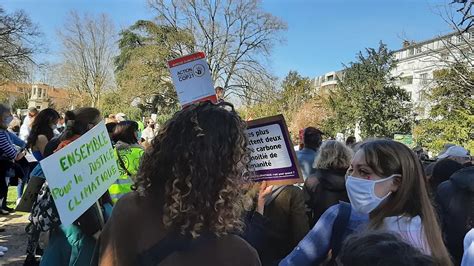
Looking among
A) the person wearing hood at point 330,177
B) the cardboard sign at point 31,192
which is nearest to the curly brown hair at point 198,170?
the cardboard sign at point 31,192

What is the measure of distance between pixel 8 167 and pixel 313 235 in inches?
230

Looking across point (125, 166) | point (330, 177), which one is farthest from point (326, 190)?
point (125, 166)

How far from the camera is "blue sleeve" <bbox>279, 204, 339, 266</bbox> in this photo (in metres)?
2.04

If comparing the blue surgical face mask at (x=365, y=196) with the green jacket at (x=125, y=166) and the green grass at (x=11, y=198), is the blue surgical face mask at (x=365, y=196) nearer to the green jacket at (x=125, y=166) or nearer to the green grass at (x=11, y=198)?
the green jacket at (x=125, y=166)

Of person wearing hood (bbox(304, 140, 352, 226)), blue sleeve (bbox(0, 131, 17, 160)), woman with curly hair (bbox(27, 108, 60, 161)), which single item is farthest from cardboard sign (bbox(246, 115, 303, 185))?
blue sleeve (bbox(0, 131, 17, 160))

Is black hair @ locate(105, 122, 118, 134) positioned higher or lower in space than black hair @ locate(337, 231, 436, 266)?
higher

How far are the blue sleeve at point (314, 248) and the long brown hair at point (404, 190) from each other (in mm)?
204

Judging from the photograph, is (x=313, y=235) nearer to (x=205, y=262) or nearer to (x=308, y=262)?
(x=308, y=262)

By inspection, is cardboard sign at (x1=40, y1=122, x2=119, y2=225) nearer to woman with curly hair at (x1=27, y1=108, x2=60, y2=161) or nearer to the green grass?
woman with curly hair at (x1=27, y1=108, x2=60, y2=161)

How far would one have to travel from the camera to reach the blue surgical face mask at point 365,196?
7.19 ft

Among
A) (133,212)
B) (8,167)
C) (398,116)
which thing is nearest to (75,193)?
(133,212)

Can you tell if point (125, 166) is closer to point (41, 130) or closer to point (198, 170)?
point (41, 130)

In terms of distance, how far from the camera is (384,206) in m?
2.19

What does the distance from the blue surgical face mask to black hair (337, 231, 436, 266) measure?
892 mm
